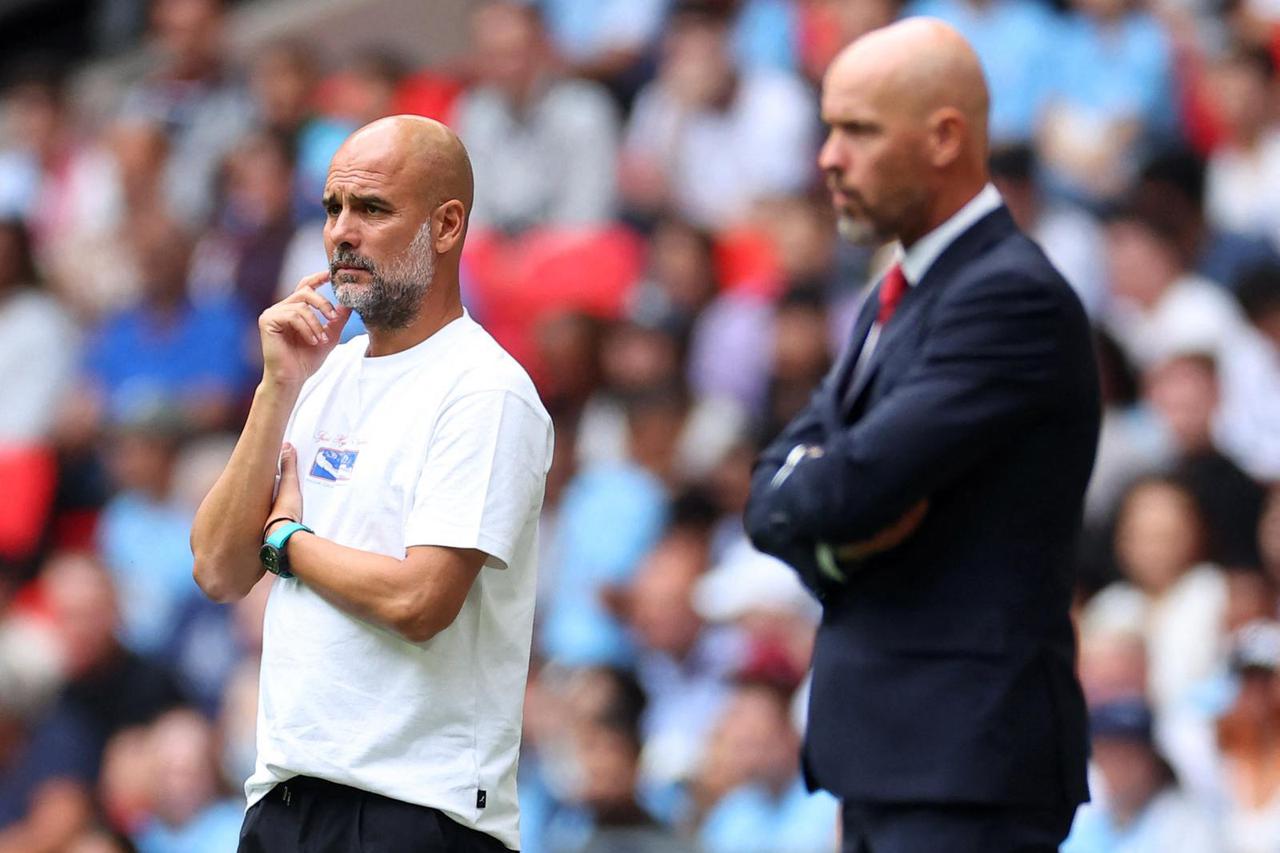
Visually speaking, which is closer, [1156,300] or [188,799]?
[1156,300]

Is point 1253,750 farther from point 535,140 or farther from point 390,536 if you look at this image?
point 535,140

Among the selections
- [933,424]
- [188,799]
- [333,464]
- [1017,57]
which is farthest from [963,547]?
[1017,57]

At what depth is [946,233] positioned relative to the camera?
3.47m

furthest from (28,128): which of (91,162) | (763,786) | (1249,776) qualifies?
(1249,776)

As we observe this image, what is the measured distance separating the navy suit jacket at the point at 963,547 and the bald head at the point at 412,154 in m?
0.74

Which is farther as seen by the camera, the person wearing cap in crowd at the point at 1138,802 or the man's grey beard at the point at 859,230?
the person wearing cap in crowd at the point at 1138,802

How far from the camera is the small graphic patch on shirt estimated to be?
3.26 meters

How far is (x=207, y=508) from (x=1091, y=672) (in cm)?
356

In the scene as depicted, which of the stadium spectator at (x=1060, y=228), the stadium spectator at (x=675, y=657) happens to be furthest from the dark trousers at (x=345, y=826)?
the stadium spectator at (x=1060, y=228)

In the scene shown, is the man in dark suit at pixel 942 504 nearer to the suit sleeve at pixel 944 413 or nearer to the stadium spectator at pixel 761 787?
the suit sleeve at pixel 944 413

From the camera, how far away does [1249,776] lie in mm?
5641

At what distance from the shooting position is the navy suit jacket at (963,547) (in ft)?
10.6

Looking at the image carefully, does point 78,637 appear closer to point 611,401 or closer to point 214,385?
point 214,385

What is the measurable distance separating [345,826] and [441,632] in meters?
0.33
